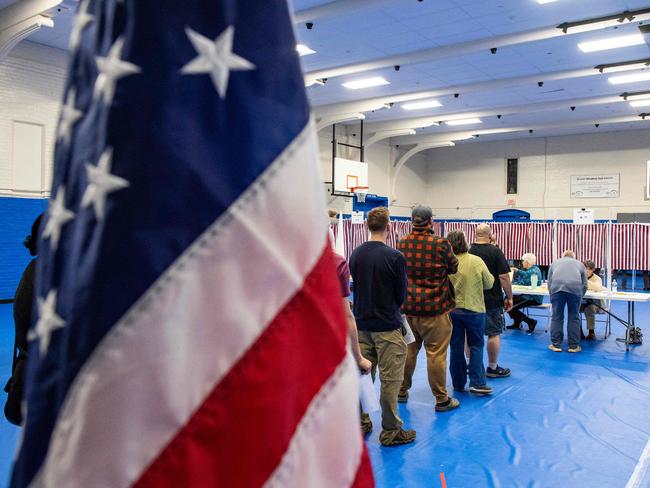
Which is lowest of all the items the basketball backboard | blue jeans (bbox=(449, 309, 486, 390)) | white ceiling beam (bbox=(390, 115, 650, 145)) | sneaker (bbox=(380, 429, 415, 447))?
sneaker (bbox=(380, 429, 415, 447))

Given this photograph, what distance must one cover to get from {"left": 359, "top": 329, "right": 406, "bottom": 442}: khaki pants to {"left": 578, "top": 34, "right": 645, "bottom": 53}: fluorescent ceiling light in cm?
1010

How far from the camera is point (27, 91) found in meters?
11.8

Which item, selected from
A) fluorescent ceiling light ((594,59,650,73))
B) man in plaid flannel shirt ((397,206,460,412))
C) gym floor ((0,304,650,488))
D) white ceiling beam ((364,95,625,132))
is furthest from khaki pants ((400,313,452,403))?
white ceiling beam ((364,95,625,132))

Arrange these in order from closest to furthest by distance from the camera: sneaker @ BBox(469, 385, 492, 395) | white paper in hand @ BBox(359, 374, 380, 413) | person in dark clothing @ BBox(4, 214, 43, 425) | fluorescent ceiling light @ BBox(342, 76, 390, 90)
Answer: person in dark clothing @ BBox(4, 214, 43, 425)
white paper in hand @ BBox(359, 374, 380, 413)
sneaker @ BBox(469, 385, 492, 395)
fluorescent ceiling light @ BBox(342, 76, 390, 90)

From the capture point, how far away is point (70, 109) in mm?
845

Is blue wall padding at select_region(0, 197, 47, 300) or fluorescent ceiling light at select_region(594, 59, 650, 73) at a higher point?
fluorescent ceiling light at select_region(594, 59, 650, 73)

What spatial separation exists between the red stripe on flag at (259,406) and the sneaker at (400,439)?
12.5 feet

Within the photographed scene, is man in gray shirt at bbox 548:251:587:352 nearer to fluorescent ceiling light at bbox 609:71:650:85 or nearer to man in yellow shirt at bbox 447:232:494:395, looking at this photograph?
man in yellow shirt at bbox 447:232:494:395

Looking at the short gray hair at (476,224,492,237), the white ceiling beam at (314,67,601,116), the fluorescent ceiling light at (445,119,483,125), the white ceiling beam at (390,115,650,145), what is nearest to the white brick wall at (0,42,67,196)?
the white ceiling beam at (314,67,601,116)

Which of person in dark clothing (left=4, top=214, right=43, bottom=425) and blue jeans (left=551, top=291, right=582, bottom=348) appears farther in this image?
blue jeans (left=551, top=291, right=582, bottom=348)

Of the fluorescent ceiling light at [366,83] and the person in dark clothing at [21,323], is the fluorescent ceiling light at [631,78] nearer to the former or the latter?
the fluorescent ceiling light at [366,83]

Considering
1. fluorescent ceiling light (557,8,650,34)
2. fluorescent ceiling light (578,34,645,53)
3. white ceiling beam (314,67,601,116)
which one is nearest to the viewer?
fluorescent ceiling light (557,8,650,34)

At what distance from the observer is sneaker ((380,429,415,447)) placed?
4391 mm

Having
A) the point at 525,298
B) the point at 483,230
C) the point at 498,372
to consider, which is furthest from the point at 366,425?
the point at 525,298
